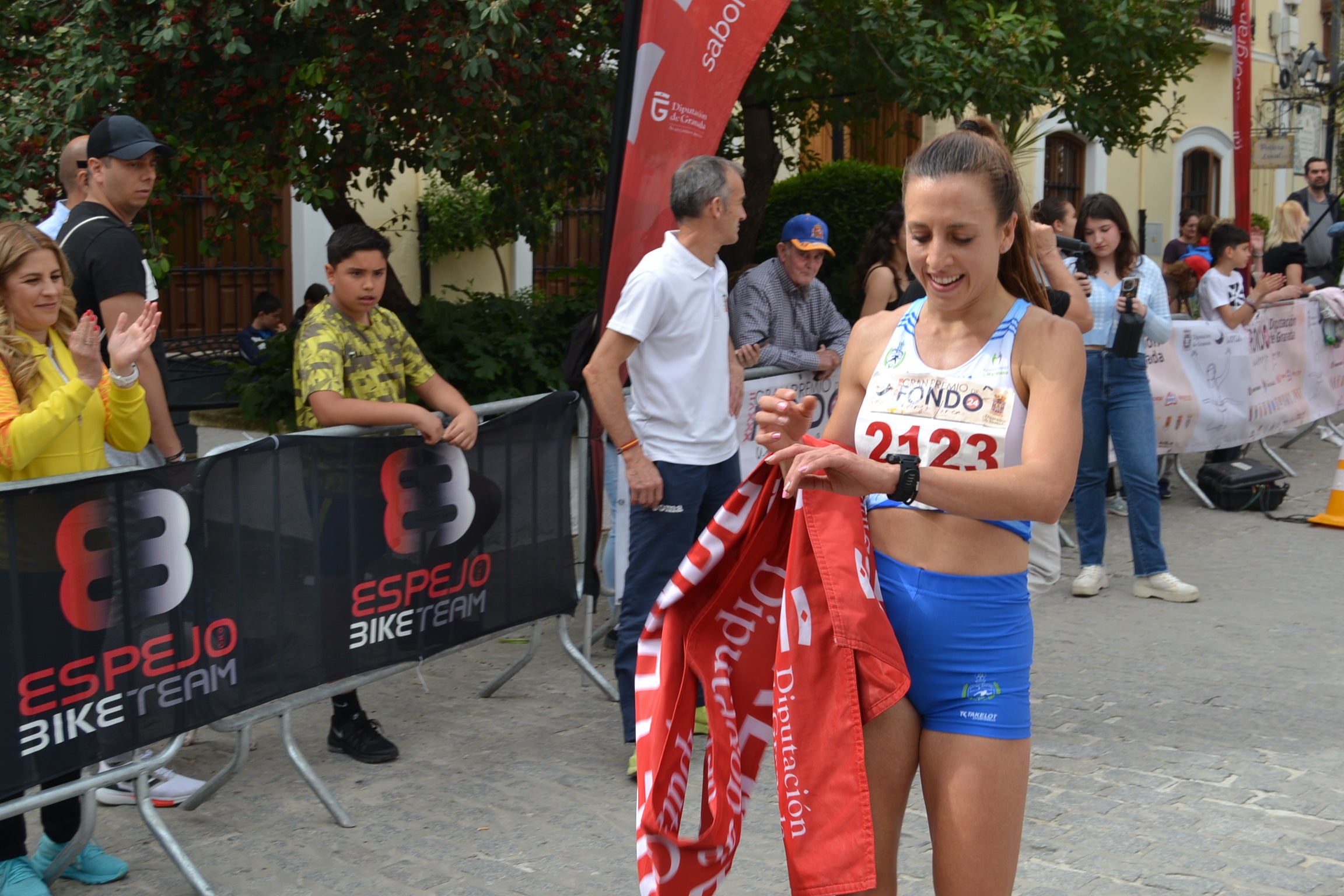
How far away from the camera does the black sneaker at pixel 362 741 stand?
4.86 metres

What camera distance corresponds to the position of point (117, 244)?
460 cm

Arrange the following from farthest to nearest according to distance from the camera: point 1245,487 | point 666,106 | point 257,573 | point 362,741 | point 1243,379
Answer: point 1243,379
point 1245,487
point 666,106
point 362,741
point 257,573

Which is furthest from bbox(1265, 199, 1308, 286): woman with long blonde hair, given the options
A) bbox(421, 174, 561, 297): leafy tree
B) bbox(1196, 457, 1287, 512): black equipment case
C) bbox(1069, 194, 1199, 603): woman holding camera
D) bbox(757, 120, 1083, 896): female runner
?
bbox(757, 120, 1083, 896): female runner

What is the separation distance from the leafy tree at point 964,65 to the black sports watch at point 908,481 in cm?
593

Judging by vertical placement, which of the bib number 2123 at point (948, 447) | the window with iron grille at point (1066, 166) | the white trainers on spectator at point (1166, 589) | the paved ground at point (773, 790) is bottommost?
the paved ground at point (773, 790)

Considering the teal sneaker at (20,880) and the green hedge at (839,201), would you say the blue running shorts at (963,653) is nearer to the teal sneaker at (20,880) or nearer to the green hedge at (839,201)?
the teal sneaker at (20,880)

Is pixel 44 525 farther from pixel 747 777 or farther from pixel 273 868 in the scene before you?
pixel 747 777

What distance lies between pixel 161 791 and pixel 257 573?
0.92 m

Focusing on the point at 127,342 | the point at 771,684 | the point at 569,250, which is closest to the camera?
the point at 771,684

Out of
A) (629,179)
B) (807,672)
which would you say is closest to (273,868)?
(807,672)

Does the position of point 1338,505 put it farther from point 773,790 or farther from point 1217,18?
point 1217,18

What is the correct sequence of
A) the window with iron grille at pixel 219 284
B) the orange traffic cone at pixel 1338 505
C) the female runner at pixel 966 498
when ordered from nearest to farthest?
the female runner at pixel 966 498
the orange traffic cone at pixel 1338 505
the window with iron grille at pixel 219 284

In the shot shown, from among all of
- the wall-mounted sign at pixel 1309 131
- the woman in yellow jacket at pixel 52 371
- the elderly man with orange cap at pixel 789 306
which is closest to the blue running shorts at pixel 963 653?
the woman in yellow jacket at pixel 52 371

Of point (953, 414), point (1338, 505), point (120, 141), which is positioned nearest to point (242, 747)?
point (120, 141)
